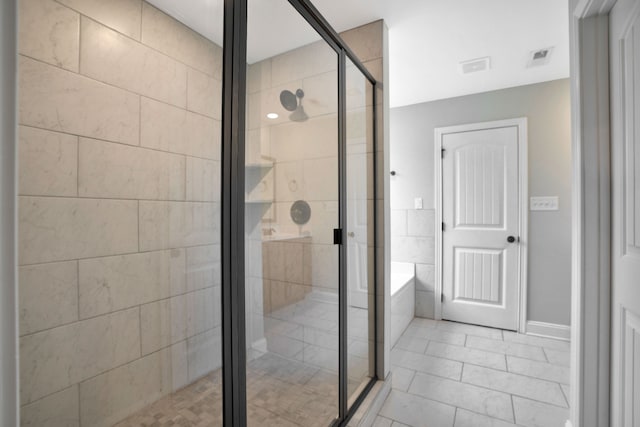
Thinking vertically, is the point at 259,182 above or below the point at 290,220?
above

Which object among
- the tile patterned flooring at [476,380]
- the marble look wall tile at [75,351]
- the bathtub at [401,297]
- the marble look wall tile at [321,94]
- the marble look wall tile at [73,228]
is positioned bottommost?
the tile patterned flooring at [476,380]

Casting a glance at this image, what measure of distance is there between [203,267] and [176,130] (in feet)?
1.21

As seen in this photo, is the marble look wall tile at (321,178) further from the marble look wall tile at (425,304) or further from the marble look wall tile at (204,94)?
the marble look wall tile at (425,304)

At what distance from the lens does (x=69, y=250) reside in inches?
24.3

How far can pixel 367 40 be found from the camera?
199 cm

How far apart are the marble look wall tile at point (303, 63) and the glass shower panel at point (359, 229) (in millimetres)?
228

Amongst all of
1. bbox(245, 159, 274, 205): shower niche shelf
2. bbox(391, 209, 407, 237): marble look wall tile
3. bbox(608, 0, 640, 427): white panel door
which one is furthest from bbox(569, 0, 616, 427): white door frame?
bbox(391, 209, 407, 237): marble look wall tile

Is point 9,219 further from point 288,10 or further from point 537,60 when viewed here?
point 537,60

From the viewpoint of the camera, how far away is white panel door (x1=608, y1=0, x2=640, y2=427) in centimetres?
107

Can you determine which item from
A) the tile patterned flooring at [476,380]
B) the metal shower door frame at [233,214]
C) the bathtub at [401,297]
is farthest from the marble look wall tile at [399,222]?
the metal shower door frame at [233,214]

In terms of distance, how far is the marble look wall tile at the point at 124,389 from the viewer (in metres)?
0.66

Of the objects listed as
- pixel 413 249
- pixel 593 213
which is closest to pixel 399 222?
pixel 413 249

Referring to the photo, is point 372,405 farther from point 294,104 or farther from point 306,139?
point 294,104

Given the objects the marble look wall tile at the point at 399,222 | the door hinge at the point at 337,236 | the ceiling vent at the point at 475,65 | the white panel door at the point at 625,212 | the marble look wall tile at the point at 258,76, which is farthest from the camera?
the marble look wall tile at the point at 399,222
